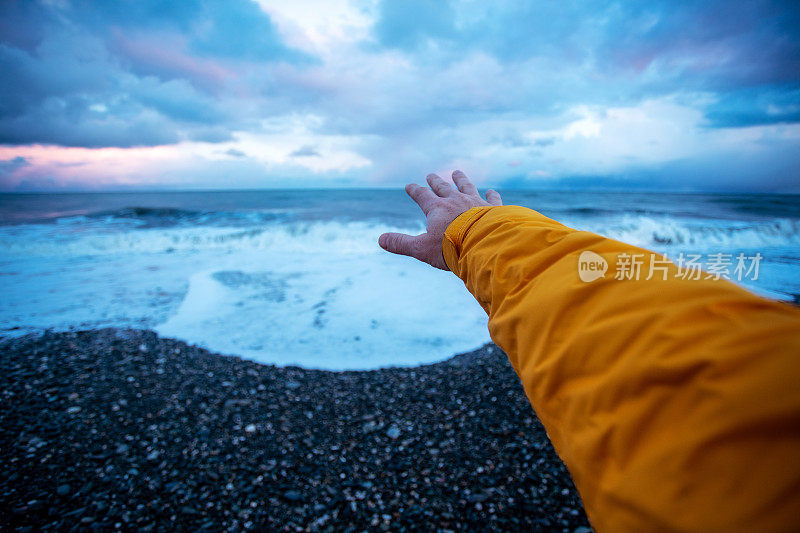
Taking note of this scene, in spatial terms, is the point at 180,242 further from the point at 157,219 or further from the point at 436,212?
the point at 436,212

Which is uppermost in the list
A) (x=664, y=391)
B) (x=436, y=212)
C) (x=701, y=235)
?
(x=436, y=212)

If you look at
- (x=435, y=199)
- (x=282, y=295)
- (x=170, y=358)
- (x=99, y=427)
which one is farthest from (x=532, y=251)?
(x=282, y=295)

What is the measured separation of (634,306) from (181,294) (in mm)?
8018

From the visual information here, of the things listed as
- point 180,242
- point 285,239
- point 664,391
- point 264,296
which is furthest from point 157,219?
point 664,391

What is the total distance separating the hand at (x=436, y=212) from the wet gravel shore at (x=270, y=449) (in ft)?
5.95

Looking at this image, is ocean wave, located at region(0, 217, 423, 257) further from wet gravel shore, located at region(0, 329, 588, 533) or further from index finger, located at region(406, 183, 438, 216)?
index finger, located at region(406, 183, 438, 216)

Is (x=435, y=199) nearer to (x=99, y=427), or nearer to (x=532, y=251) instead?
(x=532, y=251)

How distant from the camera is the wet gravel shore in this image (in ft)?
7.60

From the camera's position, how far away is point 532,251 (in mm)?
1096

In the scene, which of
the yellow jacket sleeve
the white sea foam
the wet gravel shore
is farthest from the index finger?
the white sea foam

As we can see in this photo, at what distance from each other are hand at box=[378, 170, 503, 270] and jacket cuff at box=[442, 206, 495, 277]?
0.56 feet

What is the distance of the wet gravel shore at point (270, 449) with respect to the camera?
7.60 ft

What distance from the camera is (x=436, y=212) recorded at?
188 cm

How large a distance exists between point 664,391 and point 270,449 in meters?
3.06
